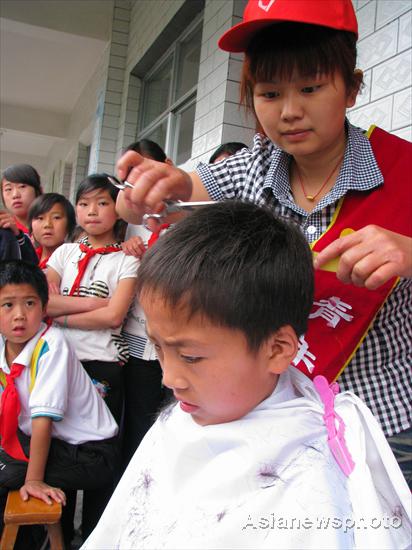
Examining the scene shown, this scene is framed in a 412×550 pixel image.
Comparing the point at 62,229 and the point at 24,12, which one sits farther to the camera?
the point at 24,12

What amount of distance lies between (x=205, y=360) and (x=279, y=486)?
24 cm

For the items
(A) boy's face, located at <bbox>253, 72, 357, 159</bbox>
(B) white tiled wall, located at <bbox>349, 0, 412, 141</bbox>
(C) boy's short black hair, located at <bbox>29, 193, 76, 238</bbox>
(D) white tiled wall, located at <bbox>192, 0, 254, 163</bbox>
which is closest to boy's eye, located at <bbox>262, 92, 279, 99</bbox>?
(A) boy's face, located at <bbox>253, 72, 357, 159</bbox>

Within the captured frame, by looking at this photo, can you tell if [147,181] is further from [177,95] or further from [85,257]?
[177,95]

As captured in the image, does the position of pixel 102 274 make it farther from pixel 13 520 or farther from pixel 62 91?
pixel 62 91

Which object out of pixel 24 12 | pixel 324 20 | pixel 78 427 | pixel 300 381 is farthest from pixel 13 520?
pixel 24 12

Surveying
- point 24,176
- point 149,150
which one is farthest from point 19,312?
point 24,176

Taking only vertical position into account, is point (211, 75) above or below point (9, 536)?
above

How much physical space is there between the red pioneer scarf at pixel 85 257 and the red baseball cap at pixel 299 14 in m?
1.62

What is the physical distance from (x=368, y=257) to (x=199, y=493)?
1.61 feet

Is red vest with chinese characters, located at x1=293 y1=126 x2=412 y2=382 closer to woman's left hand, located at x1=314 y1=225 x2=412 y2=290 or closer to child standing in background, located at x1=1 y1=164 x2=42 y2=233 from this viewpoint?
woman's left hand, located at x1=314 y1=225 x2=412 y2=290

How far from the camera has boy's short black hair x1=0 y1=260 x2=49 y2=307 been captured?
2.10 m

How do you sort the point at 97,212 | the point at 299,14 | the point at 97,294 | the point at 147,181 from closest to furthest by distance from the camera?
the point at 299,14 → the point at 147,181 → the point at 97,294 → the point at 97,212

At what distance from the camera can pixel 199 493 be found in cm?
88

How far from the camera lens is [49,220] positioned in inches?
113
